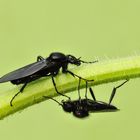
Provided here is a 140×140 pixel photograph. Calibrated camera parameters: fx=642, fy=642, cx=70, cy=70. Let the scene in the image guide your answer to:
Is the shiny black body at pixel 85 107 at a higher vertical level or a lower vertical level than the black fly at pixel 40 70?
lower

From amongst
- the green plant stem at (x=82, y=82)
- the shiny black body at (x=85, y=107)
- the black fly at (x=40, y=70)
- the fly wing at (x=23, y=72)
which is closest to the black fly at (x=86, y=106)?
the shiny black body at (x=85, y=107)

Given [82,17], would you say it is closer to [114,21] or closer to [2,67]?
[114,21]

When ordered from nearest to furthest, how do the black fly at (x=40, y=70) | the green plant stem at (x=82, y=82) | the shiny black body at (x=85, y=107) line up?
the green plant stem at (x=82, y=82)
the black fly at (x=40, y=70)
the shiny black body at (x=85, y=107)

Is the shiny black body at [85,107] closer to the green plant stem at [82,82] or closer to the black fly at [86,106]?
the black fly at [86,106]

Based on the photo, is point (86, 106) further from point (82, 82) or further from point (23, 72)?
point (82, 82)

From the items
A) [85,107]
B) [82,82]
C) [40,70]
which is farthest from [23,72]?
[85,107]

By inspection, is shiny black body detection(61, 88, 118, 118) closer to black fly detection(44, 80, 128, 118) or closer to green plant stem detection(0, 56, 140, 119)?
black fly detection(44, 80, 128, 118)

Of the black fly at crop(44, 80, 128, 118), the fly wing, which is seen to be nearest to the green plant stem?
the fly wing
